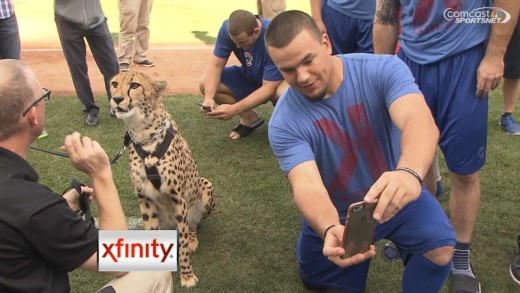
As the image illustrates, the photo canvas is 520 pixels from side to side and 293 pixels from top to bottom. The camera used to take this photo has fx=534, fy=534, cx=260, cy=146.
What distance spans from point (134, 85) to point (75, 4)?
9.82 ft

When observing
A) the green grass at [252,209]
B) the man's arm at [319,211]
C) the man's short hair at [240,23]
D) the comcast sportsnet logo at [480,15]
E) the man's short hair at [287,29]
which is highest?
the man's short hair at [287,29]

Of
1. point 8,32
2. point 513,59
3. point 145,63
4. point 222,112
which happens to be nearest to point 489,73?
point 513,59

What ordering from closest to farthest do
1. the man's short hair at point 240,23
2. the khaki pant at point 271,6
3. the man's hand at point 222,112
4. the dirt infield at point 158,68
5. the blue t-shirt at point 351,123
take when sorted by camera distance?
the blue t-shirt at point 351,123 < the man's hand at point 222,112 < the man's short hair at point 240,23 < the dirt infield at point 158,68 < the khaki pant at point 271,6

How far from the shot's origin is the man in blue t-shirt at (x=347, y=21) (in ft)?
15.9

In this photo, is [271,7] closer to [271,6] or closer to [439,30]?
[271,6]

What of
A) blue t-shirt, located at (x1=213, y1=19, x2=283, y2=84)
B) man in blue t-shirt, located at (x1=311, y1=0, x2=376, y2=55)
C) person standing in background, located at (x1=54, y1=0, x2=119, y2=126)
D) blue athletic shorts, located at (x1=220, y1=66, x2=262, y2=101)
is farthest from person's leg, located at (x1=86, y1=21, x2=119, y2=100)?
man in blue t-shirt, located at (x1=311, y1=0, x2=376, y2=55)

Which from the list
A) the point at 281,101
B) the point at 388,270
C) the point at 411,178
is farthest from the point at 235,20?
the point at 411,178

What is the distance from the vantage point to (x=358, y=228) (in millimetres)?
2092

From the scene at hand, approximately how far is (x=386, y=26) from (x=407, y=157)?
1.70m

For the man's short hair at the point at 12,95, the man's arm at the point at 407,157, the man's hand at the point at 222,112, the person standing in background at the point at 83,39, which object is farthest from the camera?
the person standing in background at the point at 83,39

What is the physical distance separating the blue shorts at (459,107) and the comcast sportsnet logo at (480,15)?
0.56 ft

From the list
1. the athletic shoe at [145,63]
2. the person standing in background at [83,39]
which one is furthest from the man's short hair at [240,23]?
the athletic shoe at [145,63]

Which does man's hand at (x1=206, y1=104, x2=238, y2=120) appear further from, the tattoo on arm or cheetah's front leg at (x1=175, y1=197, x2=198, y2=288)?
the tattoo on arm

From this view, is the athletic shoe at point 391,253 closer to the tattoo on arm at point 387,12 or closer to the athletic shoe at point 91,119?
the tattoo on arm at point 387,12
